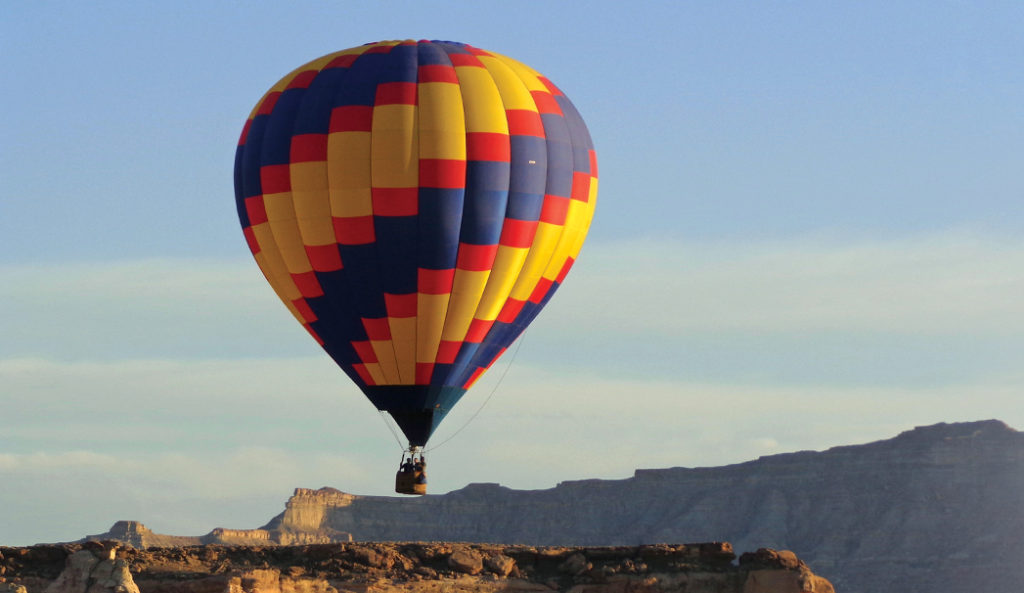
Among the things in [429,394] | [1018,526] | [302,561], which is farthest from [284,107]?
[1018,526]

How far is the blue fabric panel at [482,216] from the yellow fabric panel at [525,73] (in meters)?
3.66

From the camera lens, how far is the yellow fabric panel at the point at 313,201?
1849 inches

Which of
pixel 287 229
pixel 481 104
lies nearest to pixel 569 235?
pixel 481 104

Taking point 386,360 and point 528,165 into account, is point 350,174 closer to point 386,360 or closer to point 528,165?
point 528,165

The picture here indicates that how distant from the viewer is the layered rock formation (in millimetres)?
46344

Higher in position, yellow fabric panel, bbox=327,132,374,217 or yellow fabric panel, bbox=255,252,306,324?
yellow fabric panel, bbox=327,132,374,217

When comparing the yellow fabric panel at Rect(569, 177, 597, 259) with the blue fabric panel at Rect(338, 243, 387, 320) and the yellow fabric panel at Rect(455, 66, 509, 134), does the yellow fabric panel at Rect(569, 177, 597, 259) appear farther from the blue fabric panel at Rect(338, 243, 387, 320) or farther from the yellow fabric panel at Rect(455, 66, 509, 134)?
the blue fabric panel at Rect(338, 243, 387, 320)

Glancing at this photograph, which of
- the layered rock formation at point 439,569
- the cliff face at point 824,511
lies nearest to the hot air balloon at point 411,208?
the layered rock formation at point 439,569

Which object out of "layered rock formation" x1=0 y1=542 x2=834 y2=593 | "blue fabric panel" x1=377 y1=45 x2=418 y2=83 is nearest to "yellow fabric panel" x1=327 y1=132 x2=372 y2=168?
"blue fabric panel" x1=377 y1=45 x2=418 y2=83

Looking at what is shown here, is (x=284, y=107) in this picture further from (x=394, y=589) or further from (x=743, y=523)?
(x=743, y=523)

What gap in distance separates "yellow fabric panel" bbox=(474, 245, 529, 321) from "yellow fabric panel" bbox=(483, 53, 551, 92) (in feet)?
14.7

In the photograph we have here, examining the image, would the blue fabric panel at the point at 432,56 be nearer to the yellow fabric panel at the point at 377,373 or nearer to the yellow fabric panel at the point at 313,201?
the yellow fabric panel at the point at 313,201

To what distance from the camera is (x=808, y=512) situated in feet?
511

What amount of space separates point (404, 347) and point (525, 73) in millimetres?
8164
